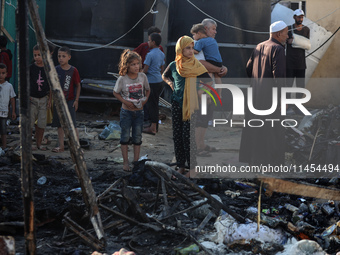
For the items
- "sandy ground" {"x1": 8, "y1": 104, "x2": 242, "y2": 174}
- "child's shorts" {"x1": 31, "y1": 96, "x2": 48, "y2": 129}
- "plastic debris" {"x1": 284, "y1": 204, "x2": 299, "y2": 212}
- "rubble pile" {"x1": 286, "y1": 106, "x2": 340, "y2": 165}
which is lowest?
"sandy ground" {"x1": 8, "y1": 104, "x2": 242, "y2": 174}

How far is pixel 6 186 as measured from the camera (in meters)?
5.03

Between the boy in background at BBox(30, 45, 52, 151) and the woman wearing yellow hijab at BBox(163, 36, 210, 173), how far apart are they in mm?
2035

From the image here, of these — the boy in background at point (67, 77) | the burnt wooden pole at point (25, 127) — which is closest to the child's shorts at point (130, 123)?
the boy in background at point (67, 77)

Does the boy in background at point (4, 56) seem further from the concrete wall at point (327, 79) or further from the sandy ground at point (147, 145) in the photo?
the concrete wall at point (327, 79)

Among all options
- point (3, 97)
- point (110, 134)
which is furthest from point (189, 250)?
point (110, 134)

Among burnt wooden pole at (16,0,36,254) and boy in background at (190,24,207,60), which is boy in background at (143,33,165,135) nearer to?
boy in background at (190,24,207,60)

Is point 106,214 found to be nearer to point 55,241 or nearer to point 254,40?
point 55,241

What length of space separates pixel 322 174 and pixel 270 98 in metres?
1.12

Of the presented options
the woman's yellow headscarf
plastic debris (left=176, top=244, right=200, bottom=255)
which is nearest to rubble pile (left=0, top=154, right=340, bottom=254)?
plastic debris (left=176, top=244, right=200, bottom=255)

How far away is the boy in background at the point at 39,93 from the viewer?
6.86 meters

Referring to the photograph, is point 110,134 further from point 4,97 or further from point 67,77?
point 4,97

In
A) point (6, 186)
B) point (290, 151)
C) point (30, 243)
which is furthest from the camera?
point (290, 151)

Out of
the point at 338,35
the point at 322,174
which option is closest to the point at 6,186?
the point at 322,174

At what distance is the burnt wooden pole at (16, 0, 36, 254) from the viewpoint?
9.61ft
